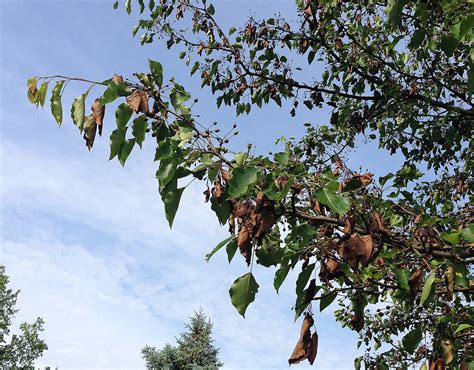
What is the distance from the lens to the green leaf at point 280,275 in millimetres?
2522

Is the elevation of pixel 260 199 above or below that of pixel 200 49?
below

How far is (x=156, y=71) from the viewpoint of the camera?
2393mm

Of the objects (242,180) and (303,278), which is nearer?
(242,180)

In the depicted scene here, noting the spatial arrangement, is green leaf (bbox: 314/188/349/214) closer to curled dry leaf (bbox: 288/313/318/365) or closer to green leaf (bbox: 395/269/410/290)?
curled dry leaf (bbox: 288/313/318/365)

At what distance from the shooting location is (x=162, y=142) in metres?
2.28

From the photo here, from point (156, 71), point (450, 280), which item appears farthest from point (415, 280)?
point (156, 71)

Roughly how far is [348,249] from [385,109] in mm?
5321

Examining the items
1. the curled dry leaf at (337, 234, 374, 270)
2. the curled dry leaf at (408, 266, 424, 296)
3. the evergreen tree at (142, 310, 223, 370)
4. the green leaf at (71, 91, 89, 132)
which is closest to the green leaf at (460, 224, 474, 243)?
the curled dry leaf at (408, 266, 424, 296)

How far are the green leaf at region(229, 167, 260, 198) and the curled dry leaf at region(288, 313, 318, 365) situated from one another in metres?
0.72

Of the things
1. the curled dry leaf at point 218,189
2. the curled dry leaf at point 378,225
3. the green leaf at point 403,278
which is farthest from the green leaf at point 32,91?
the green leaf at point 403,278

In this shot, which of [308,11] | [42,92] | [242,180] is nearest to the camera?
[242,180]

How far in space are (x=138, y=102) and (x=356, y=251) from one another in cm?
120

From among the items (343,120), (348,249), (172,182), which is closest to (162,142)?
(172,182)

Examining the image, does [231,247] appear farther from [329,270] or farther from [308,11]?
[308,11]
